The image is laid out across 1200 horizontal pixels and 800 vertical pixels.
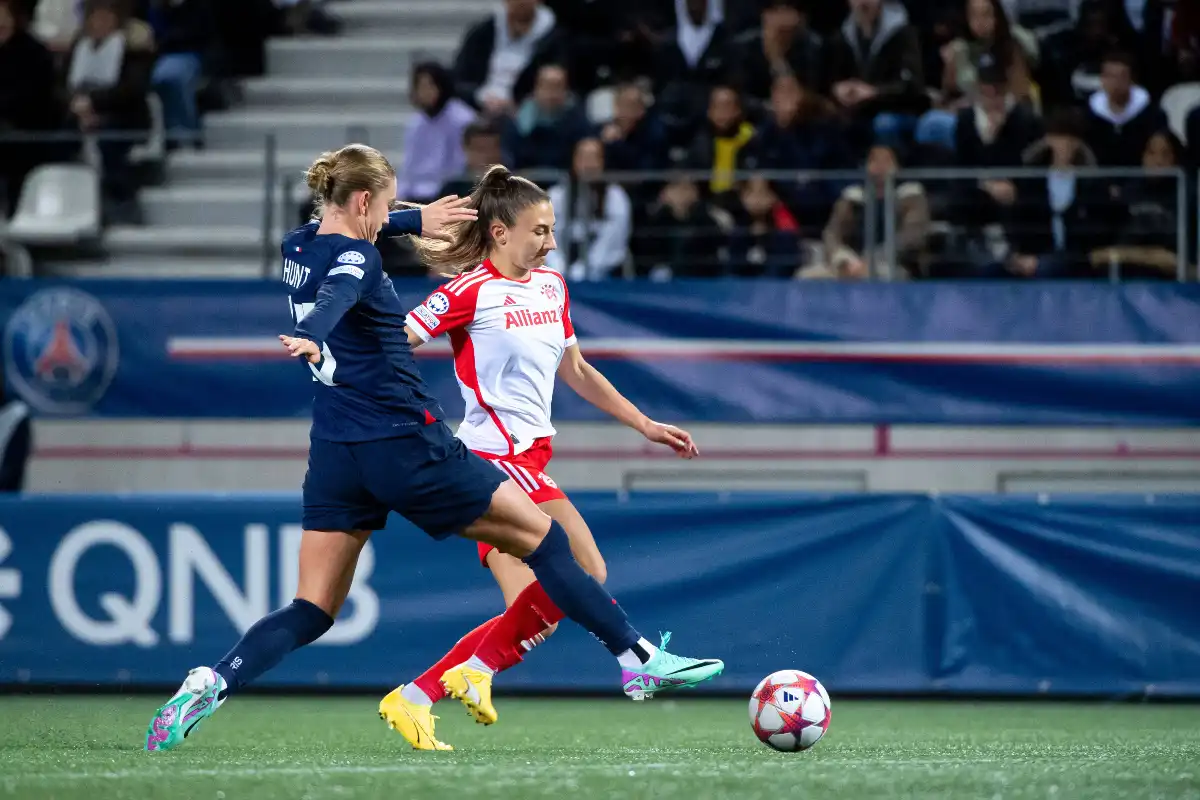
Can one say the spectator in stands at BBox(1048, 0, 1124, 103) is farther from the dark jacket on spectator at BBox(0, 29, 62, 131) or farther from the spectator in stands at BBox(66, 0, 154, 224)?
the dark jacket on spectator at BBox(0, 29, 62, 131)

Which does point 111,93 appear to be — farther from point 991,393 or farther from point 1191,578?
point 1191,578

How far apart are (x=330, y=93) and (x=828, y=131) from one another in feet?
16.0

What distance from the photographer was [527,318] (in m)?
6.25

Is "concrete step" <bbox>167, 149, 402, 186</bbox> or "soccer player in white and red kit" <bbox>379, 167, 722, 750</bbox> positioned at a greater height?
"concrete step" <bbox>167, 149, 402, 186</bbox>

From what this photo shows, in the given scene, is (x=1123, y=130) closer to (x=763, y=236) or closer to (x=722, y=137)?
(x=763, y=236)

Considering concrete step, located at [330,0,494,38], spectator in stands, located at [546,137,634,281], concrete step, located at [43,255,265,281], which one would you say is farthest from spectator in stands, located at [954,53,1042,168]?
concrete step, located at [43,255,265,281]

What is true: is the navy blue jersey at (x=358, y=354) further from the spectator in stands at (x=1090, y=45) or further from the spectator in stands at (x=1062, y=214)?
the spectator in stands at (x=1090, y=45)

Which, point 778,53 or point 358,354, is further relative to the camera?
point 778,53

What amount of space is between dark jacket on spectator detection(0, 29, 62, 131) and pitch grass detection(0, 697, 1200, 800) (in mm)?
6220

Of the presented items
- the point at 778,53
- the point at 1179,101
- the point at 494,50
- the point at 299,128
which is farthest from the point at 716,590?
the point at 299,128

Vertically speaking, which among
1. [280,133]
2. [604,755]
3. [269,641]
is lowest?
[604,755]

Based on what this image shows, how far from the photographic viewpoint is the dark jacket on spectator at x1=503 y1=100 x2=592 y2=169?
11.9 m

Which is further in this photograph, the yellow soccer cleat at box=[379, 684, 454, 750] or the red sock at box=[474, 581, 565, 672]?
the red sock at box=[474, 581, 565, 672]

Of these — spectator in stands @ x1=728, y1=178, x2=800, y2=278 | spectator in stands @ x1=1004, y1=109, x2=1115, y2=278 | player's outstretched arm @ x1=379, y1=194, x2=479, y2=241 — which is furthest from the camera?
spectator in stands @ x1=728, y1=178, x2=800, y2=278
